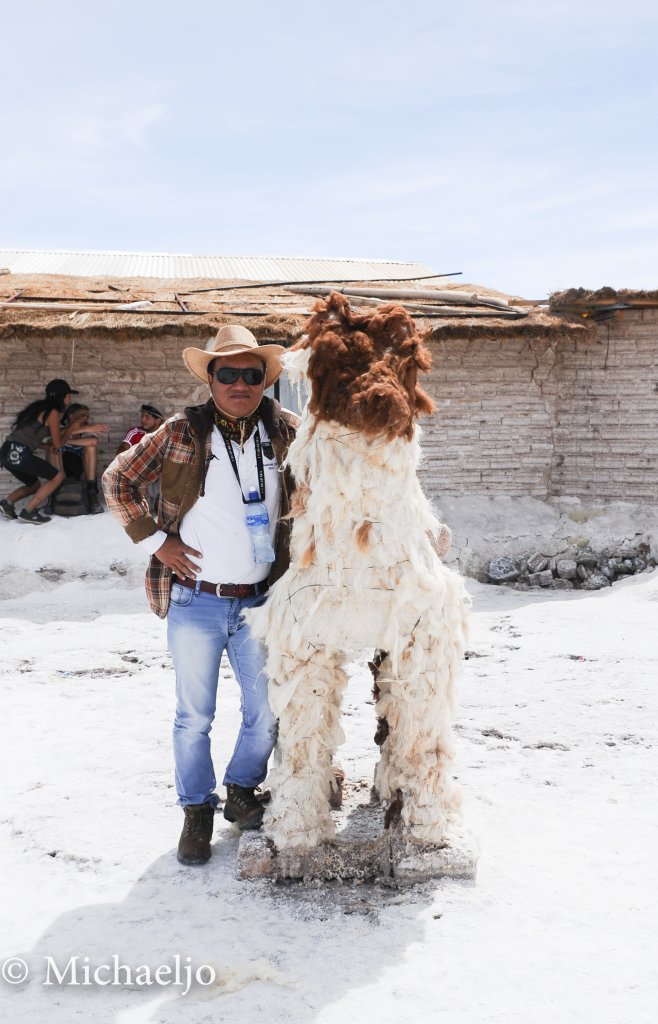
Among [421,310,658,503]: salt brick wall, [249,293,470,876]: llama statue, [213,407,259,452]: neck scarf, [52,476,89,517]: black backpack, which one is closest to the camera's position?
[249,293,470,876]: llama statue

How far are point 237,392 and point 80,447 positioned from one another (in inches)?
253

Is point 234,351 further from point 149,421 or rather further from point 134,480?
point 149,421

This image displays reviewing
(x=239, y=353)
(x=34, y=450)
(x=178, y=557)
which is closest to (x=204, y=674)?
(x=178, y=557)

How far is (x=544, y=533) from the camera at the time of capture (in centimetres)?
915

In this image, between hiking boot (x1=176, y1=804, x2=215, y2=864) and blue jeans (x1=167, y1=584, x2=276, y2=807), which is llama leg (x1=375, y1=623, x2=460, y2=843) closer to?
blue jeans (x1=167, y1=584, x2=276, y2=807)

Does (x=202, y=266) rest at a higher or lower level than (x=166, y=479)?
higher

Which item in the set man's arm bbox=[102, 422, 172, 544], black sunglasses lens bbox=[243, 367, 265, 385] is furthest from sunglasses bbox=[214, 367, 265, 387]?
man's arm bbox=[102, 422, 172, 544]

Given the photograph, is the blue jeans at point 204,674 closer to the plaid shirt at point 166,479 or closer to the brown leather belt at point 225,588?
the brown leather belt at point 225,588

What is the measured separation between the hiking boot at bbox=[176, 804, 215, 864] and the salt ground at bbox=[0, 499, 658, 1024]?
0.17 feet

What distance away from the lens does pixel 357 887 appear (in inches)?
118

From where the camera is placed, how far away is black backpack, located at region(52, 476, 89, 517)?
8.79 m

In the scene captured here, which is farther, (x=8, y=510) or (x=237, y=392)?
(x=8, y=510)

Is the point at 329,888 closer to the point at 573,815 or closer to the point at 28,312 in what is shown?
the point at 573,815

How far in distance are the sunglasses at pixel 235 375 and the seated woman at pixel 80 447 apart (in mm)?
6161
